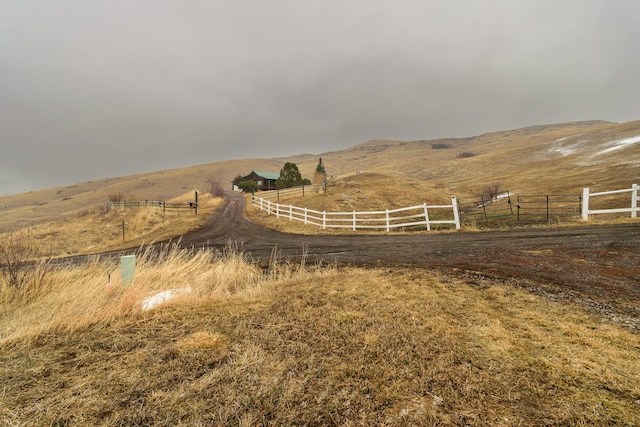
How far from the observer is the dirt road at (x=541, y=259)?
435 centimetres

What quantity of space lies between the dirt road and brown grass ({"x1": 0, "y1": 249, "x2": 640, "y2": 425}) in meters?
0.79

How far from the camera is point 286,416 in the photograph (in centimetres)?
203

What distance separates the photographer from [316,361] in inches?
108

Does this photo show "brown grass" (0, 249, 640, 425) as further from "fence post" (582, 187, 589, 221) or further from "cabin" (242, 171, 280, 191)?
"cabin" (242, 171, 280, 191)

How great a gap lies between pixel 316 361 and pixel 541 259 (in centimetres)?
660

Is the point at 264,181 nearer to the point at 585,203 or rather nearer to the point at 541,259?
the point at 585,203

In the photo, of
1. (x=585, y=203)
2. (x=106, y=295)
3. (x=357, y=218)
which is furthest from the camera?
(x=357, y=218)

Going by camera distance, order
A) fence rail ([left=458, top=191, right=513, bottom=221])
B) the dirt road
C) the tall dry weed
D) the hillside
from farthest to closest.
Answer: the hillside → fence rail ([left=458, top=191, right=513, bottom=221]) → the dirt road → the tall dry weed

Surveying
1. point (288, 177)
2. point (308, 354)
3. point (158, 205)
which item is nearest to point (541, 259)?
point (308, 354)

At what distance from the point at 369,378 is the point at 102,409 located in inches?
86.5

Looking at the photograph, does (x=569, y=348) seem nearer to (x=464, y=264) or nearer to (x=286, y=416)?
(x=286, y=416)

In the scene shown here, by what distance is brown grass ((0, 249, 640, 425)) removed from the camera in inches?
80.5

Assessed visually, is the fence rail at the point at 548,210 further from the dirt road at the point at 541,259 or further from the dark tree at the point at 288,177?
the dark tree at the point at 288,177

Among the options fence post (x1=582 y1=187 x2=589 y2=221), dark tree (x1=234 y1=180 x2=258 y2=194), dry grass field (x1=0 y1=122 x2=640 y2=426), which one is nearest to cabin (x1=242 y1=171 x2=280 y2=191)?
dark tree (x1=234 y1=180 x2=258 y2=194)
